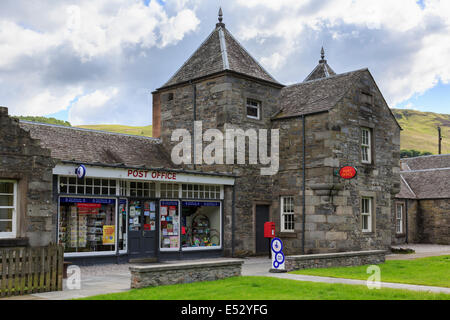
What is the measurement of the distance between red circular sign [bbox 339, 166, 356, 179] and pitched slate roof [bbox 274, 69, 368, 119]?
264 cm

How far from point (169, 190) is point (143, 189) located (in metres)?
1.17

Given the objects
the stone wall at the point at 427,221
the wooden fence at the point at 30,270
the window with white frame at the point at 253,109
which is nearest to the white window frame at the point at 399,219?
the stone wall at the point at 427,221

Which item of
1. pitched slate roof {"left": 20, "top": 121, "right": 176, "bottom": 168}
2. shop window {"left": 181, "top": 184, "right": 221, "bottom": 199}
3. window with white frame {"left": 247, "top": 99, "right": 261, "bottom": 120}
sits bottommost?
shop window {"left": 181, "top": 184, "right": 221, "bottom": 199}

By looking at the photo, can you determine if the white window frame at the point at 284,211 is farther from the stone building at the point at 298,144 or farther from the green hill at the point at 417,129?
the green hill at the point at 417,129

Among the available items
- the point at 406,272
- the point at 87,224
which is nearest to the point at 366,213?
the point at 406,272

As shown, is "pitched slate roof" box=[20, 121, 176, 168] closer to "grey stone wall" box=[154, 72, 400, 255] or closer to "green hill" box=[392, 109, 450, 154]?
"grey stone wall" box=[154, 72, 400, 255]

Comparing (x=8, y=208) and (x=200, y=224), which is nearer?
(x=8, y=208)

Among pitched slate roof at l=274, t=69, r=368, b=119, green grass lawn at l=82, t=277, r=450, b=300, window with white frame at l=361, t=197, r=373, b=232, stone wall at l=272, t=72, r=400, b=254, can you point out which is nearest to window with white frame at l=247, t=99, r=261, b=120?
pitched slate roof at l=274, t=69, r=368, b=119

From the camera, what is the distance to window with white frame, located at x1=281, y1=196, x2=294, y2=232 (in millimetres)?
22531

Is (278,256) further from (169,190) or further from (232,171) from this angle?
(232,171)

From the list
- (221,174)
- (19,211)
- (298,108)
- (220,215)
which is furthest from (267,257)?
(19,211)

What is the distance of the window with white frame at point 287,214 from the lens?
887 inches

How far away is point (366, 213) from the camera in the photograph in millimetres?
23203
